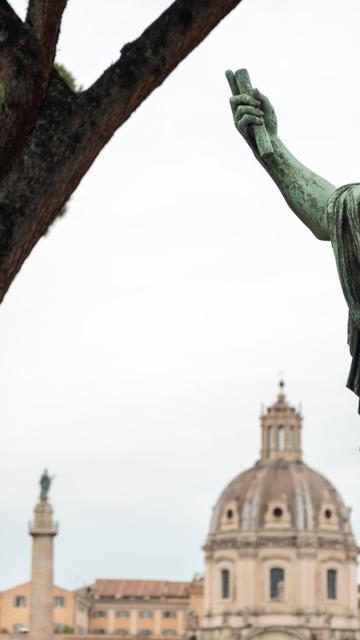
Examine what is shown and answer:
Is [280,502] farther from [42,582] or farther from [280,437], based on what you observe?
[42,582]

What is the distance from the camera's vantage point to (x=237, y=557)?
82562 millimetres

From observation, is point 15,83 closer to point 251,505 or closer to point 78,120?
point 78,120

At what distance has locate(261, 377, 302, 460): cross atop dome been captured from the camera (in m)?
87.1

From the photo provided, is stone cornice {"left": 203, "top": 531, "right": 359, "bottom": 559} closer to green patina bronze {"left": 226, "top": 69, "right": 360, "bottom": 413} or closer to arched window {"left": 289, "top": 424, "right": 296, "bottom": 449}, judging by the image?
arched window {"left": 289, "top": 424, "right": 296, "bottom": 449}

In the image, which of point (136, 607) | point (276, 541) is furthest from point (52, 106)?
point (136, 607)

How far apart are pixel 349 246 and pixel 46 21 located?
5666 mm

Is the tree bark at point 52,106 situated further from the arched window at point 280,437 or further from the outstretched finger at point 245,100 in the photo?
the arched window at point 280,437

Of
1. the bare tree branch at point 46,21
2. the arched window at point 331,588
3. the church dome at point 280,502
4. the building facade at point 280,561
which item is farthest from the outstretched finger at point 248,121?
the arched window at point 331,588

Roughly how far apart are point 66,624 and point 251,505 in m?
13.0

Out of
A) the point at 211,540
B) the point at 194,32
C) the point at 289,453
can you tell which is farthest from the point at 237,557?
the point at 194,32

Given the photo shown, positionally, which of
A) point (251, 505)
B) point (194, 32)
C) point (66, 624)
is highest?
point (251, 505)

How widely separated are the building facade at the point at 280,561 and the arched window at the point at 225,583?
52mm

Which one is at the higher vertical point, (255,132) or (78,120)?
(78,120)

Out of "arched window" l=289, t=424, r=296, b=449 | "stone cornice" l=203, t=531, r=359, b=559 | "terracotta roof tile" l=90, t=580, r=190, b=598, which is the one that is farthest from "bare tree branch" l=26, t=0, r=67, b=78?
Result: "terracotta roof tile" l=90, t=580, r=190, b=598
